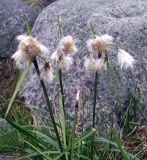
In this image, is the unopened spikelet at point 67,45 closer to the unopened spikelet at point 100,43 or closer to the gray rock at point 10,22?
the unopened spikelet at point 100,43

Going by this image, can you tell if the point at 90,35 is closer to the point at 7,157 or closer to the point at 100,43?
the point at 7,157

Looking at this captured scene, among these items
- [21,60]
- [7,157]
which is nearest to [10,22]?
[7,157]

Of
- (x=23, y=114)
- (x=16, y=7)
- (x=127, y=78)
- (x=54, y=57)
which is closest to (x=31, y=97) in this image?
(x=23, y=114)

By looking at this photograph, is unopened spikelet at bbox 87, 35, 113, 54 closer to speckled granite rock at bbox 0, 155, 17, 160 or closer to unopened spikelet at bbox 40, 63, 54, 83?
unopened spikelet at bbox 40, 63, 54, 83

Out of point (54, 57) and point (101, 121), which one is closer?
point (54, 57)

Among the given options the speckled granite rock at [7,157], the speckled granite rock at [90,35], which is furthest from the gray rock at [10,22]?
the speckled granite rock at [7,157]

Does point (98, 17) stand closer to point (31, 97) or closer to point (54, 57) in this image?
point (31, 97)
